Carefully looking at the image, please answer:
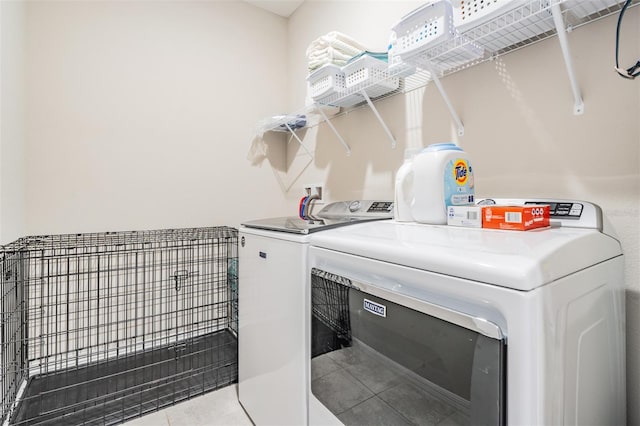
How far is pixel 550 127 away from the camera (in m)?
1.08

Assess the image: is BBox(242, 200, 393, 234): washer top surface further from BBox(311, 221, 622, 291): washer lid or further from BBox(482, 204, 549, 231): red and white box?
BBox(482, 204, 549, 231): red and white box

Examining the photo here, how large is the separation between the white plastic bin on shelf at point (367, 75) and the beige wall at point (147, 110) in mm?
1246

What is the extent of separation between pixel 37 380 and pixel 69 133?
4.84ft

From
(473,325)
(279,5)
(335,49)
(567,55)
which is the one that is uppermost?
(279,5)

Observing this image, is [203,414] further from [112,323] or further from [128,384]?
[112,323]


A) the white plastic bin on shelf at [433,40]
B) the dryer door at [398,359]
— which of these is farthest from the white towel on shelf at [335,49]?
the dryer door at [398,359]

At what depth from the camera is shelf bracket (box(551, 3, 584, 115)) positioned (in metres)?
0.87

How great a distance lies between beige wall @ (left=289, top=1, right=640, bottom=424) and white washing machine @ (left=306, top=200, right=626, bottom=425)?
132mm

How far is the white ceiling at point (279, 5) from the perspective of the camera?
2.50m

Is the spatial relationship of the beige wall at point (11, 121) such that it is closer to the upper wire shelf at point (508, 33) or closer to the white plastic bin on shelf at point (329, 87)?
the white plastic bin on shelf at point (329, 87)

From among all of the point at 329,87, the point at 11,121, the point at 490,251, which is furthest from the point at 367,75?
the point at 11,121

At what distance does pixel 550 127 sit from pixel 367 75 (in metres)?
0.81

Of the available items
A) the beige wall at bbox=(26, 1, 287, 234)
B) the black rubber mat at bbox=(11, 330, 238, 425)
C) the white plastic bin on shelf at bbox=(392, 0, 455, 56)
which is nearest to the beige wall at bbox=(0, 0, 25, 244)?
the beige wall at bbox=(26, 1, 287, 234)

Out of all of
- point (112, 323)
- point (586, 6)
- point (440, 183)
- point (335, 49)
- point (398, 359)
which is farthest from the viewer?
point (112, 323)
